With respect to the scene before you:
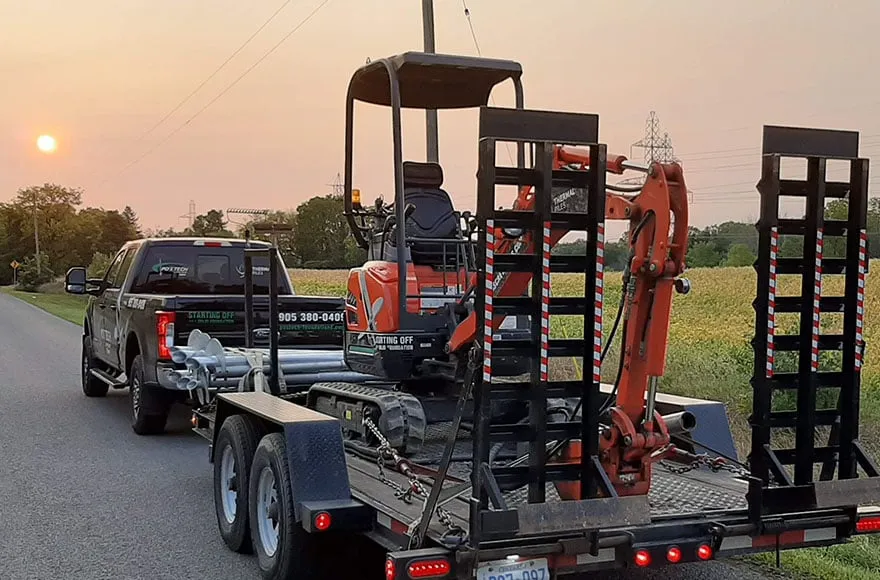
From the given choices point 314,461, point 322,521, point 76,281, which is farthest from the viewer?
point 76,281

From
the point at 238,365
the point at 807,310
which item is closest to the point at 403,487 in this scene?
the point at 807,310

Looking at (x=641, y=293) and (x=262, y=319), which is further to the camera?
(x=262, y=319)

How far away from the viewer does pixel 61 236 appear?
99688mm

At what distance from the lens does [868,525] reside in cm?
484

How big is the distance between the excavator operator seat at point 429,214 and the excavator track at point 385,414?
3.41ft

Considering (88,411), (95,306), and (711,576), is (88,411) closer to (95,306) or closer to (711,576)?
(95,306)

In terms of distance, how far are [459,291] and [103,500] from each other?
353 centimetres

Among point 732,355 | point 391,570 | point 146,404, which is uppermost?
point 391,570

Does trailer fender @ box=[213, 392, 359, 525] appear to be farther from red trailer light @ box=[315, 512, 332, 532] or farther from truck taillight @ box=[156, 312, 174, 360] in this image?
truck taillight @ box=[156, 312, 174, 360]

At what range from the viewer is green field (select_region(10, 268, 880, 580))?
596 centimetres

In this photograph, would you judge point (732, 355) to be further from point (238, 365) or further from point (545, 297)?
point (545, 297)

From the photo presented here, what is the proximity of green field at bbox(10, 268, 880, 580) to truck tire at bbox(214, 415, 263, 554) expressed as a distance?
2.38m

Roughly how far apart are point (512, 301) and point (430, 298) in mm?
2272

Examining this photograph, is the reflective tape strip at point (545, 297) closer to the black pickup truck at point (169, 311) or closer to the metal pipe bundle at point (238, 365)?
the metal pipe bundle at point (238, 365)
